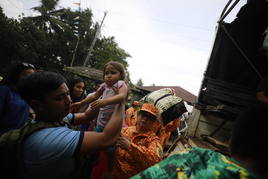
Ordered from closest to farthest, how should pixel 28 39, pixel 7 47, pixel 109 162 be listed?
pixel 109 162
pixel 7 47
pixel 28 39

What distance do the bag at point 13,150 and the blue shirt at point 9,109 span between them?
55.2 inches

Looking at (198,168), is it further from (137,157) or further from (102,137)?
(137,157)

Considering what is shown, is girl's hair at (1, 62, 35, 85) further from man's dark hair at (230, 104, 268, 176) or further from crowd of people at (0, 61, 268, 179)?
man's dark hair at (230, 104, 268, 176)

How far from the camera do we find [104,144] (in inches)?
47.4

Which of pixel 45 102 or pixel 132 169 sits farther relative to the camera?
pixel 132 169

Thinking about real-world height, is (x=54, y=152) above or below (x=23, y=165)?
above

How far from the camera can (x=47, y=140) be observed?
1.09 meters

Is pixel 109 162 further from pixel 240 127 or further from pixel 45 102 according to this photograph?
pixel 240 127

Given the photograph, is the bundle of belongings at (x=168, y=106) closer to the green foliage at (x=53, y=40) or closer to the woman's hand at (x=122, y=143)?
the woman's hand at (x=122, y=143)

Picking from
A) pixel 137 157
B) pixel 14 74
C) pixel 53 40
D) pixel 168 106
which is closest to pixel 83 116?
pixel 137 157

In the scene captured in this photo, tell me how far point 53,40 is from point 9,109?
25.6 metres

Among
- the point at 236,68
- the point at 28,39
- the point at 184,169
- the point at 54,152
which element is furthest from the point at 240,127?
the point at 28,39

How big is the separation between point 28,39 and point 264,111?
25033 millimetres

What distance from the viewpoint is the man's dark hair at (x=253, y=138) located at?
74 cm
